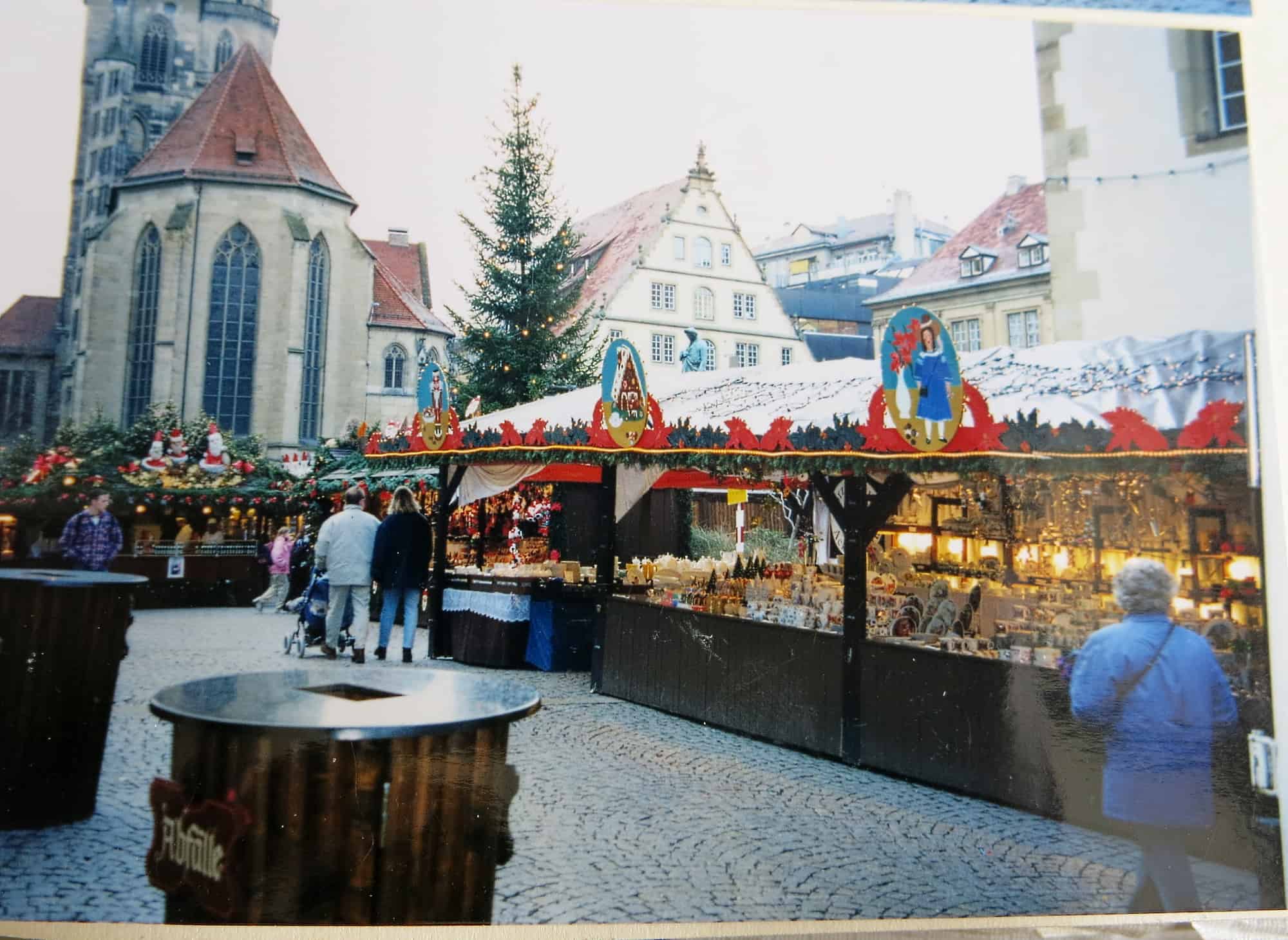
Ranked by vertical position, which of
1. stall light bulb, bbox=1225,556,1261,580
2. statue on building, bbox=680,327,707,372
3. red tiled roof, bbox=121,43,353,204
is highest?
red tiled roof, bbox=121,43,353,204

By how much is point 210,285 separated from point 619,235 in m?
3.23

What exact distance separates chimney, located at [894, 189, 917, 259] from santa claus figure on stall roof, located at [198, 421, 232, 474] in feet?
15.7

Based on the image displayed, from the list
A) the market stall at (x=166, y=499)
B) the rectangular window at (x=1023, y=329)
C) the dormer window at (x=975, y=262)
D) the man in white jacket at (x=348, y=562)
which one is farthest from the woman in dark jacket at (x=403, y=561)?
the rectangular window at (x=1023, y=329)

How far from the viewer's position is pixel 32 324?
515 centimetres

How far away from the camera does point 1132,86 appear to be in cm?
557

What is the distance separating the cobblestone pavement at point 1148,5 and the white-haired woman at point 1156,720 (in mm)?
3488

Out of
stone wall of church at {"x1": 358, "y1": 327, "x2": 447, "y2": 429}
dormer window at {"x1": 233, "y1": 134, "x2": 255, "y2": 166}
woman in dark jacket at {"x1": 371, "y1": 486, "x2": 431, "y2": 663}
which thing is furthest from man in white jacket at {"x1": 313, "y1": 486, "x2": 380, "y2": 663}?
dormer window at {"x1": 233, "y1": 134, "x2": 255, "y2": 166}

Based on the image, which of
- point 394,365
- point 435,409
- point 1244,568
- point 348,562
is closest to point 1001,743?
point 1244,568

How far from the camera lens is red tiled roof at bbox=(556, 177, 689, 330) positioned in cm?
664

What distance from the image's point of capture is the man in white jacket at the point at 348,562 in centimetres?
662

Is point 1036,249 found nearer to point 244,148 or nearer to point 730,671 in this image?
point 730,671

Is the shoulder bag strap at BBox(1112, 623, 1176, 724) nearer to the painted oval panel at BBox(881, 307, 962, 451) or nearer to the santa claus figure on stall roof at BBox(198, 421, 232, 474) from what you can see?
the painted oval panel at BBox(881, 307, 962, 451)

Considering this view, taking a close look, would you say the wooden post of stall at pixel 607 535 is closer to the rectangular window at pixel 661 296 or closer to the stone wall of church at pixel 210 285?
the rectangular window at pixel 661 296

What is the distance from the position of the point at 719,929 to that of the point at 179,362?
16.4ft
